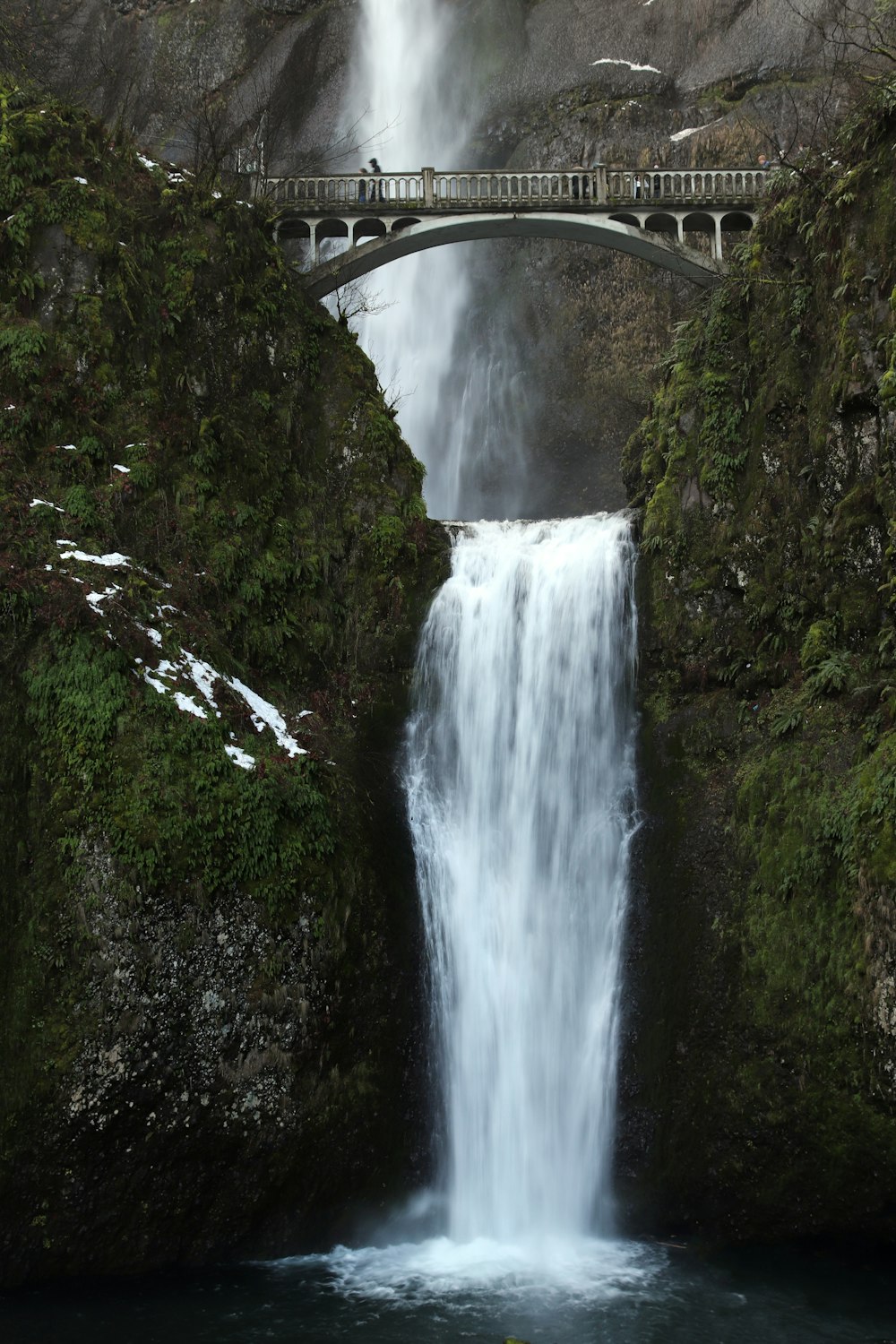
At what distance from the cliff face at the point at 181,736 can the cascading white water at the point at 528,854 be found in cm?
64

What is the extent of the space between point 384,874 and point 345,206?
13.1m

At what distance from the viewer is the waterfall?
2908 cm

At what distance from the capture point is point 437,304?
30.8 metres

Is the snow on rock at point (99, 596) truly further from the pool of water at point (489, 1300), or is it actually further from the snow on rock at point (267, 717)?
the pool of water at point (489, 1300)

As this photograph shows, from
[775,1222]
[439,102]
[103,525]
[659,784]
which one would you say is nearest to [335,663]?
[103,525]

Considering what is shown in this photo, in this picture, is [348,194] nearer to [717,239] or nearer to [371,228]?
[371,228]

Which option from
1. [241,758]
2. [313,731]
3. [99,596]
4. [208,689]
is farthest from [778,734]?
[99,596]

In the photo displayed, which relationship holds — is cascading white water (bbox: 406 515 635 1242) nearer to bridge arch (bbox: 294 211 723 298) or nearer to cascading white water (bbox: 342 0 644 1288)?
cascading white water (bbox: 342 0 644 1288)

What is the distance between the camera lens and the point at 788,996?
12961 millimetres

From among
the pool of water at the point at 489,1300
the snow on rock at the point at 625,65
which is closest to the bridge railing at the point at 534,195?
the snow on rock at the point at 625,65

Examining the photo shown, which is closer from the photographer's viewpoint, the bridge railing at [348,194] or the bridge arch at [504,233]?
the bridge arch at [504,233]

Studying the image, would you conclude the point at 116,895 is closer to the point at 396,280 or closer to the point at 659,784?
the point at 659,784

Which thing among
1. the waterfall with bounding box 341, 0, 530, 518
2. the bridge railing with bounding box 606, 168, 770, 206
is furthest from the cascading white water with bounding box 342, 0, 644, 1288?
the waterfall with bounding box 341, 0, 530, 518

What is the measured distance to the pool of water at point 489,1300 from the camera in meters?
10.5
